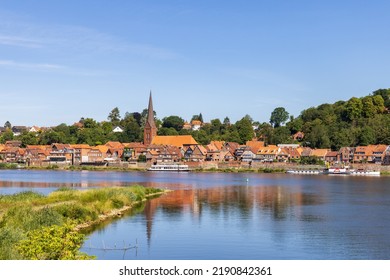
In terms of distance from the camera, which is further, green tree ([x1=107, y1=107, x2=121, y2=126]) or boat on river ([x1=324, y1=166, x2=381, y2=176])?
green tree ([x1=107, y1=107, x2=121, y2=126])

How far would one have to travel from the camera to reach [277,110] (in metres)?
147

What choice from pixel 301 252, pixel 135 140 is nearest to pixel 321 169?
pixel 135 140

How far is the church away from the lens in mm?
128000

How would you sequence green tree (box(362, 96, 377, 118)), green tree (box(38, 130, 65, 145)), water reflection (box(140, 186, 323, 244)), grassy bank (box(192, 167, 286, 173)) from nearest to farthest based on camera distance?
water reflection (box(140, 186, 323, 244)) → grassy bank (box(192, 167, 286, 173)) → green tree (box(362, 96, 377, 118)) → green tree (box(38, 130, 65, 145))

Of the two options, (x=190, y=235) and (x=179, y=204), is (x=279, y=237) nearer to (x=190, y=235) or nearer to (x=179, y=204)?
(x=190, y=235)

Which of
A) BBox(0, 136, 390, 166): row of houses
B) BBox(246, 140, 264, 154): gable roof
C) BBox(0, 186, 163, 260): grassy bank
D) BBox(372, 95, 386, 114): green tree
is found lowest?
BBox(0, 186, 163, 260): grassy bank

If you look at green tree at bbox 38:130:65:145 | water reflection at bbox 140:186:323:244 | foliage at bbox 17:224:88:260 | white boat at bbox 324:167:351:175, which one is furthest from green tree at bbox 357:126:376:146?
foliage at bbox 17:224:88:260

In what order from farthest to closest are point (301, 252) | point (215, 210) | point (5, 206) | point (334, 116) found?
1. point (334, 116)
2. point (215, 210)
3. point (5, 206)
4. point (301, 252)

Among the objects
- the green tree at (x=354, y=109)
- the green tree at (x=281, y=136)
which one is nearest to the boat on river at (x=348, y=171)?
the green tree at (x=354, y=109)

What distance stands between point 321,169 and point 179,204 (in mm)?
69617

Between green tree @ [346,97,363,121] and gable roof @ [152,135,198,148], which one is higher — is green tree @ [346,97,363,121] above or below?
above

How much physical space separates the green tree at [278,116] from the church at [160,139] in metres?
28.3

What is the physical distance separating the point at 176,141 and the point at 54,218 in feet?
350

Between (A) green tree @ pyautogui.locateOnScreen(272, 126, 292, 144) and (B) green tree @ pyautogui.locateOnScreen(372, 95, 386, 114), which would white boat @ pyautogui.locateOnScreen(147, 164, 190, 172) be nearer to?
(A) green tree @ pyautogui.locateOnScreen(272, 126, 292, 144)
